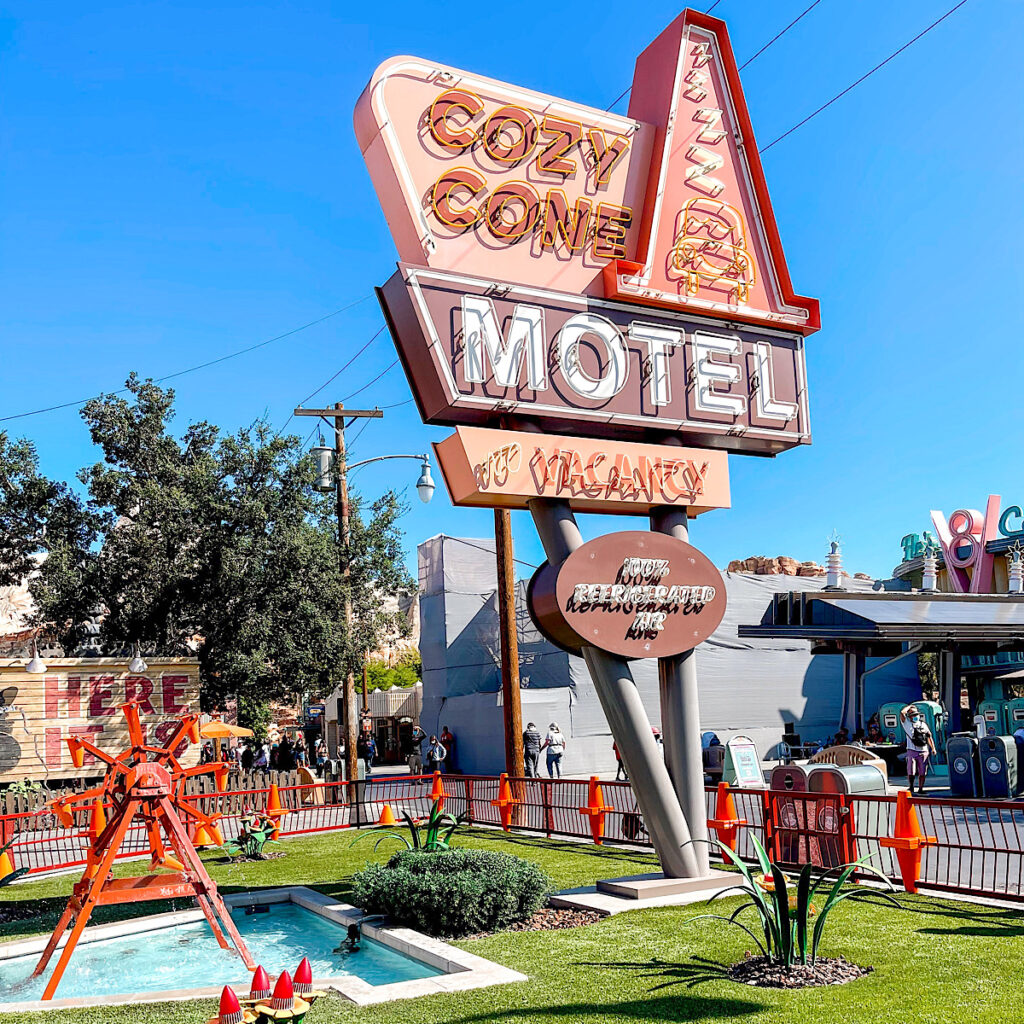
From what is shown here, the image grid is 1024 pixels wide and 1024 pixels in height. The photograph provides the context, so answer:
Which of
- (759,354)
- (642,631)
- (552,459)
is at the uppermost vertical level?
(759,354)

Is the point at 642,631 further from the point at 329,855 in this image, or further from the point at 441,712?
the point at 441,712

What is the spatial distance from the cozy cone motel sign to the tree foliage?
15.1m

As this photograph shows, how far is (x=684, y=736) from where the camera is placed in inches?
472

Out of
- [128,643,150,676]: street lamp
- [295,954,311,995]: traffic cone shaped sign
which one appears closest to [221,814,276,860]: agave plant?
[128,643,150,676]: street lamp

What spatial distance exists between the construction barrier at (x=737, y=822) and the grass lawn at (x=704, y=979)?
0.99 metres

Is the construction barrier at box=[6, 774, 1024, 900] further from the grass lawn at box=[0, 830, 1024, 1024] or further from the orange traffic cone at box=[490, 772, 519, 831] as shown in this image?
the grass lawn at box=[0, 830, 1024, 1024]

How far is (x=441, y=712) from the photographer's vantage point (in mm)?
37344

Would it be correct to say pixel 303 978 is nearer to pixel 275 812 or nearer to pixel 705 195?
pixel 705 195

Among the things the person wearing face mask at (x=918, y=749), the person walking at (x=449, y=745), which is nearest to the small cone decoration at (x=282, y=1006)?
the person wearing face mask at (x=918, y=749)

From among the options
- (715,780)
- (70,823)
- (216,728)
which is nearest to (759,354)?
(70,823)

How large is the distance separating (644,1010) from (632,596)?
213 inches

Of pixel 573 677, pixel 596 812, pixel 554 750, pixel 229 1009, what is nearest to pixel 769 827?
pixel 596 812

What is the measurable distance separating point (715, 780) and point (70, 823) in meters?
16.4

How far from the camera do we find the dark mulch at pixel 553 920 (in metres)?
9.97
